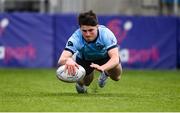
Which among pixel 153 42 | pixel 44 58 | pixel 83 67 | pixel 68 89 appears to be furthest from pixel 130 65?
pixel 83 67

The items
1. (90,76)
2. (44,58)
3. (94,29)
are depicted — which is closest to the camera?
(94,29)

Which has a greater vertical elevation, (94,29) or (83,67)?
(94,29)

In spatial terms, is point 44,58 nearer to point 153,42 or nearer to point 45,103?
point 153,42

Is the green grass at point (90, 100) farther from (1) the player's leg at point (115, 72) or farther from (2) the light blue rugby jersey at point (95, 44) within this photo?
(2) the light blue rugby jersey at point (95, 44)

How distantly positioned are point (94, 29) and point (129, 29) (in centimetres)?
1264

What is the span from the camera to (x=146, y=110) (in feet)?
30.9

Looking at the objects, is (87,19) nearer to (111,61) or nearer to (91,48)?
(91,48)

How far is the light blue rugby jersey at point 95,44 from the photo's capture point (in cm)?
1127

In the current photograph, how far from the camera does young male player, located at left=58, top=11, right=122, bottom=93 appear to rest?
36.4ft

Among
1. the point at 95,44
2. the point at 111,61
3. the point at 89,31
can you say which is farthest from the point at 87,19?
the point at 111,61

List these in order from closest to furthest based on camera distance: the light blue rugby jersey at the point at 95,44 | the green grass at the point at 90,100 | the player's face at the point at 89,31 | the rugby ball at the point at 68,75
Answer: the green grass at the point at 90,100, the rugby ball at the point at 68,75, the player's face at the point at 89,31, the light blue rugby jersey at the point at 95,44

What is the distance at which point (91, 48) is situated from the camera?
1150cm

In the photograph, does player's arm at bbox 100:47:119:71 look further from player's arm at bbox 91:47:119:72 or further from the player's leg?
the player's leg

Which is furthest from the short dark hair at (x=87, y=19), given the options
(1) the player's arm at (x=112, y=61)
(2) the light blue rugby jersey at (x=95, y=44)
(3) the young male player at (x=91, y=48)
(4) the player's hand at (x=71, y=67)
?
(4) the player's hand at (x=71, y=67)
